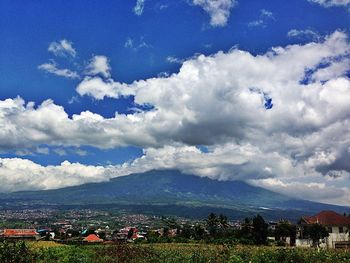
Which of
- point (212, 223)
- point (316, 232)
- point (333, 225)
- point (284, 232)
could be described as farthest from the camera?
point (212, 223)

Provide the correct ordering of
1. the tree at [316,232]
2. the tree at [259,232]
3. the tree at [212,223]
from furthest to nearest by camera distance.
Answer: the tree at [212,223]
the tree at [316,232]
the tree at [259,232]

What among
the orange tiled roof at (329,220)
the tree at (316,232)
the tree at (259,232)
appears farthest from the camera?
the orange tiled roof at (329,220)

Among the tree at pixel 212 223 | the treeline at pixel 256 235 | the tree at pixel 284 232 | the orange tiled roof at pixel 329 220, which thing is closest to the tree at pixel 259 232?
the treeline at pixel 256 235

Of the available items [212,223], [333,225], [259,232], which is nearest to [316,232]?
[333,225]

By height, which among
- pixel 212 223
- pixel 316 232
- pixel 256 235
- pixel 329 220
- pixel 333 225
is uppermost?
pixel 329 220

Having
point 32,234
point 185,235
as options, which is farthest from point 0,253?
point 32,234

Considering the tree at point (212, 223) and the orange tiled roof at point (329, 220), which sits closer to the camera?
the orange tiled roof at point (329, 220)

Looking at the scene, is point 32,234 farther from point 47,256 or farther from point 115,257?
point 115,257

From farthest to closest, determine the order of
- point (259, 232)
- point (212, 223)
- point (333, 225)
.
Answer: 1. point (212, 223)
2. point (333, 225)
3. point (259, 232)

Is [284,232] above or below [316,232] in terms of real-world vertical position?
below

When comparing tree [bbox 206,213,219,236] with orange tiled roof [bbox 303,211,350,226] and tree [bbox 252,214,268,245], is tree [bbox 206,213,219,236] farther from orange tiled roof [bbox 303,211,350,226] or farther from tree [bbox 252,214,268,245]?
tree [bbox 252,214,268,245]

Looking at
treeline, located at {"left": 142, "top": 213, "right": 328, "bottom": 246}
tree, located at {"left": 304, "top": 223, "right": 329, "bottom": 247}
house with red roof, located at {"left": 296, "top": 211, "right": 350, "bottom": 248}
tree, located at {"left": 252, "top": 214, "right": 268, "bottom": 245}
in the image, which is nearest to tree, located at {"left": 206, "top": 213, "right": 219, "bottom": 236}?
treeline, located at {"left": 142, "top": 213, "right": 328, "bottom": 246}

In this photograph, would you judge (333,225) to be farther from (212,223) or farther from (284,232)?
(212,223)

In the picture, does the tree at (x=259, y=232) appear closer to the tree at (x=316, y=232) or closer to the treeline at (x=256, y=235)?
the treeline at (x=256, y=235)
